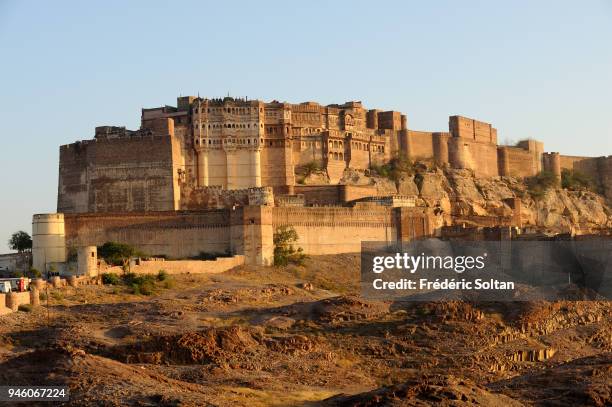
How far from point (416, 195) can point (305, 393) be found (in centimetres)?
4854

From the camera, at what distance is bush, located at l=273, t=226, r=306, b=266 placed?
71.5m

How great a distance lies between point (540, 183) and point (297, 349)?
187 feet

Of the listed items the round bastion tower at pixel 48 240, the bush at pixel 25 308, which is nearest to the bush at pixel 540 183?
the round bastion tower at pixel 48 240

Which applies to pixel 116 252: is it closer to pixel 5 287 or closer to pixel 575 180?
pixel 5 287

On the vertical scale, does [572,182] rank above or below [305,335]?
above

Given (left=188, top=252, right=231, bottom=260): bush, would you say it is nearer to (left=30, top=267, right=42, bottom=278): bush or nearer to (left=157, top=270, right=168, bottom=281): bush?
(left=157, top=270, right=168, bottom=281): bush

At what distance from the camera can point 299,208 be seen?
7450 centimetres

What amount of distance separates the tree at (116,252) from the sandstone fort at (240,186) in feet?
5.26

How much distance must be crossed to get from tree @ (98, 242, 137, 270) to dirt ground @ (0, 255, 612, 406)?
4.72 m

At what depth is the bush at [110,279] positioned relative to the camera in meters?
61.6

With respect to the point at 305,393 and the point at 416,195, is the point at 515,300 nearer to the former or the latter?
the point at 305,393

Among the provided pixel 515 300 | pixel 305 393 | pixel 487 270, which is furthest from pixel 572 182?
pixel 305 393

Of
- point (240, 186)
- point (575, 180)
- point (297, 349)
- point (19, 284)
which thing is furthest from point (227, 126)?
point (297, 349)

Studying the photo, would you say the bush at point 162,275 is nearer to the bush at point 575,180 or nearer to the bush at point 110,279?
the bush at point 110,279
